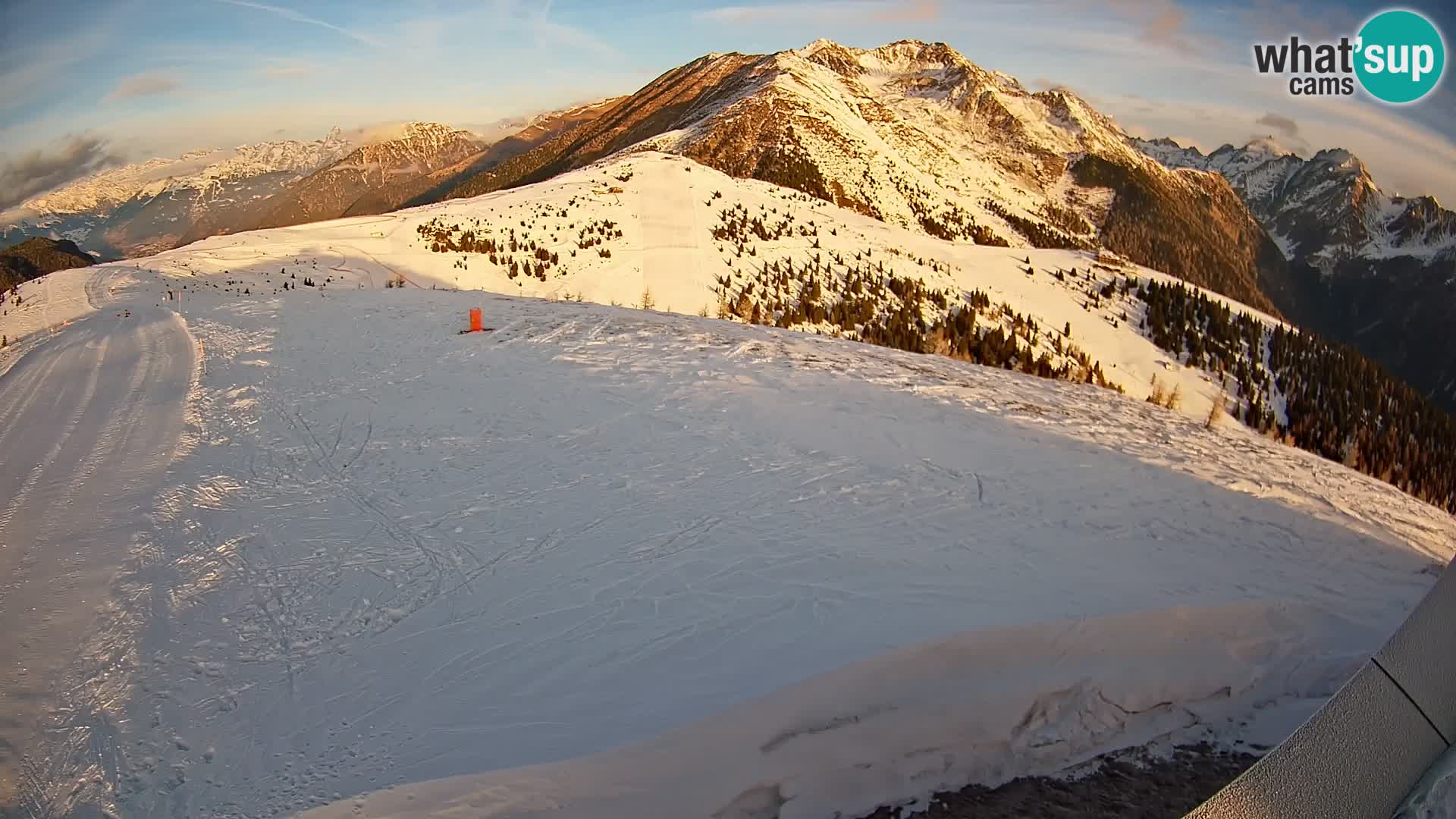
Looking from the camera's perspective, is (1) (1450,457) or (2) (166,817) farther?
(1) (1450,457)

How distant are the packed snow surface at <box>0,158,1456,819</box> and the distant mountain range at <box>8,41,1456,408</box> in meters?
1.83

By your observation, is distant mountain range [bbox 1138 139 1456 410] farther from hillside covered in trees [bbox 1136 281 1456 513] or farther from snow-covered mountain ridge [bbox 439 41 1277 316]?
snow-covered mountain ridge [bbox 439 41 1277 316]

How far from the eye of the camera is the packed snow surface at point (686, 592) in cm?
356

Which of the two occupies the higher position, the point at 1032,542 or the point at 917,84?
the point at 917,84

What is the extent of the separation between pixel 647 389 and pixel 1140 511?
531cm

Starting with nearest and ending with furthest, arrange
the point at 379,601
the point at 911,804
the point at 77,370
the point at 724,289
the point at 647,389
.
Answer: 1. the point at 911,804
2. the point at 379,601
3. the point at 647,389
4. the point at 77,370
5. the point at 724,289

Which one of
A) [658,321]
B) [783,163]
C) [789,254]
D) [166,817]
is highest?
[783,163]

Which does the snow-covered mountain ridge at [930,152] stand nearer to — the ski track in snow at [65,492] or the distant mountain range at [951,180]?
the distant mountain range at [951,180]

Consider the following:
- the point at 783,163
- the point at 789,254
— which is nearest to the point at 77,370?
the point at 789,254

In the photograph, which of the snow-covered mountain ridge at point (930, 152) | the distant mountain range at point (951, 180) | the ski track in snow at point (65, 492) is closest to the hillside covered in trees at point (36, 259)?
the distant mountain range at point (951, 180)

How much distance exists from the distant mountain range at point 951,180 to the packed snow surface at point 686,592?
1825mm

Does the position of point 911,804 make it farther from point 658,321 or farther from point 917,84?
point 917,84

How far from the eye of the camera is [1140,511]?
630 cm

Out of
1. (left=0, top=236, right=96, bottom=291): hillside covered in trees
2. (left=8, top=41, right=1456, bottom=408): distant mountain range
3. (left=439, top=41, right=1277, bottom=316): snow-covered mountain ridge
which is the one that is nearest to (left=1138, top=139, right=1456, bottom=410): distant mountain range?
(left=8, top=41, right=1456, bottom=408): distant mountain range
